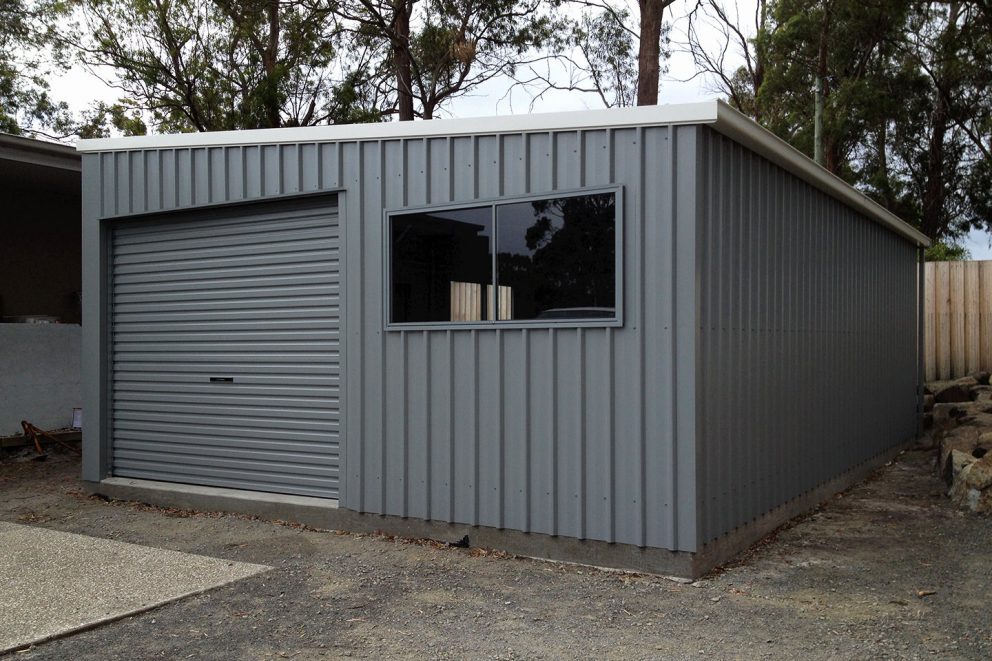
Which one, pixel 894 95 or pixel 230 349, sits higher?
pixel 894 95

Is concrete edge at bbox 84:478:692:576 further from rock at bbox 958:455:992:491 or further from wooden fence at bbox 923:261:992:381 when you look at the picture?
wooden fence at bbox 923:261:992:381

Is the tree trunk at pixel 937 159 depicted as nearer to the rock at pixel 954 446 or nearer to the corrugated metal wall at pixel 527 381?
the rock at pixel 954 446

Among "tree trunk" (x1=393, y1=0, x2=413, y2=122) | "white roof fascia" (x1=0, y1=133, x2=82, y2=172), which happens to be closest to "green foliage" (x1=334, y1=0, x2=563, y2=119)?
"tree trunk" (x1=393, y1=0, x2=413, y2=122)

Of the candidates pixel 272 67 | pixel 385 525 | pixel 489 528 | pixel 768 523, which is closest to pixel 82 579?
pixel 385 525

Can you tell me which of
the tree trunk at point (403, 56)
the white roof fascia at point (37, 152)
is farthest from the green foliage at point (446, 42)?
the white roof fascia at point (37, 152)

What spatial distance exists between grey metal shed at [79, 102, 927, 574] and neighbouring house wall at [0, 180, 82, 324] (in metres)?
4.19

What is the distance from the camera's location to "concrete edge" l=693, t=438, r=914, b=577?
5945 millimetres

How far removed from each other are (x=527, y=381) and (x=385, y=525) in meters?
1.64

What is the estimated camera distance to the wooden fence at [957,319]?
46.9ft

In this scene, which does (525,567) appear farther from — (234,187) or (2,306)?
(2,306)

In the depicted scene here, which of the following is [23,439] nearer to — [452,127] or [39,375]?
[39,375]

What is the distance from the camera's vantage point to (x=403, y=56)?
2158 cm

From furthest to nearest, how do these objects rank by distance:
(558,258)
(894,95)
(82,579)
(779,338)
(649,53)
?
(894,95)
(649,53)
(779,338)
(558,258)
(82,579)

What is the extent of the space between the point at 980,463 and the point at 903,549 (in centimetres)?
186
